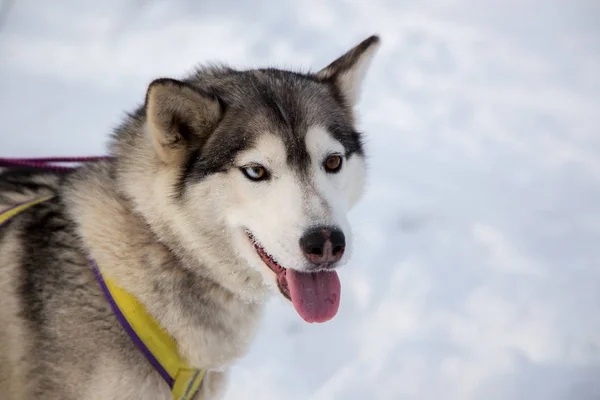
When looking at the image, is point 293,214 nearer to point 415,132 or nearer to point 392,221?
point 392,221

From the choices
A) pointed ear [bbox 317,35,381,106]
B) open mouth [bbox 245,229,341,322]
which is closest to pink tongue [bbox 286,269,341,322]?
open mouth [bbox 245,229,341,322]

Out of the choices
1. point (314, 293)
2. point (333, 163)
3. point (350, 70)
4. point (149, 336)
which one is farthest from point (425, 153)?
point (149, 336)

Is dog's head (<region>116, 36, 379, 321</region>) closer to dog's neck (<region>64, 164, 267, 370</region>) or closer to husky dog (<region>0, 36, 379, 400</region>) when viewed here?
husky dog (<region>0, 36, 379, 400</region>)

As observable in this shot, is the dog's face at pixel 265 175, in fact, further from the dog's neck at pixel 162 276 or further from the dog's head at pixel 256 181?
the dog's neck at pixel 162 276

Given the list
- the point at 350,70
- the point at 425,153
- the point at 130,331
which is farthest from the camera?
the point at 425,153

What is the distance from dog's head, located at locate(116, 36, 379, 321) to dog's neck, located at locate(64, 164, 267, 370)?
0.35ft

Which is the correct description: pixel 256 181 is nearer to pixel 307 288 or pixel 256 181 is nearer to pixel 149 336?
pixel 307 288

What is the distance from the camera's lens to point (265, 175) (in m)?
2.03

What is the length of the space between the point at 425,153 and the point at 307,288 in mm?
2948

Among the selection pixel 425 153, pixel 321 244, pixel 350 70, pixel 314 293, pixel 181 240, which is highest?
pixel 350 70

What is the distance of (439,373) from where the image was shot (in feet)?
9.87

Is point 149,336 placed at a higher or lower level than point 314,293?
lower

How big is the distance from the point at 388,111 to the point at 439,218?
1.38 m

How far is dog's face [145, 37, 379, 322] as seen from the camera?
192cm
